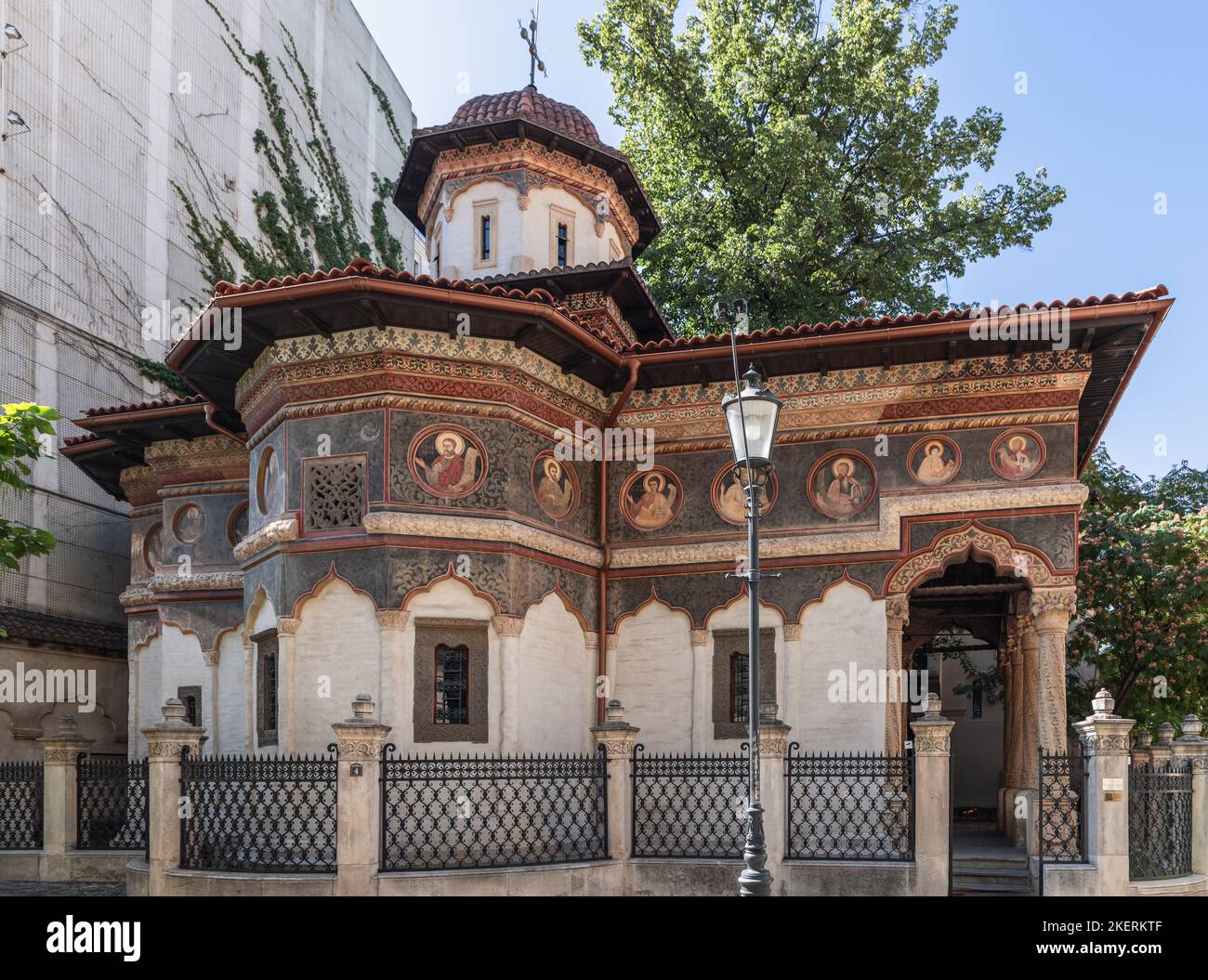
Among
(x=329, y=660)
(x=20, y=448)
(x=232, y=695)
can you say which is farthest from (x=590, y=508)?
(x=20, y=448)

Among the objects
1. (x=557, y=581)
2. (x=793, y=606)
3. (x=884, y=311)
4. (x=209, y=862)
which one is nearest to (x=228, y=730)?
(x=209, y=862)

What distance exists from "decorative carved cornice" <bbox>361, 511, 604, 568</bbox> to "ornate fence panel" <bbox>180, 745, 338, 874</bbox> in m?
2.21

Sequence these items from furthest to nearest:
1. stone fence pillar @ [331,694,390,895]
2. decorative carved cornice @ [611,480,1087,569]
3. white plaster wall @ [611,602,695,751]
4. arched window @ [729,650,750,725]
A: white plaster wall @ [611,602,695,751], arched window @ [729,650,750,725], decorative carved cornice @ [611,480,1087,569], stone fence pillar @ [331,694,390,895]

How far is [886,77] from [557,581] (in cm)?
1474

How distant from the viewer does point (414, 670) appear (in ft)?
36.4

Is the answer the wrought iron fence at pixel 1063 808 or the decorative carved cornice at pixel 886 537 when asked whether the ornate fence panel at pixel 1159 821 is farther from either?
the decorative carved cornice at pixel 886 537

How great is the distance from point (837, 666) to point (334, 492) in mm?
5564

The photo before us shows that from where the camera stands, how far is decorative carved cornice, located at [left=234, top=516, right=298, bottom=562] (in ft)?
37.3

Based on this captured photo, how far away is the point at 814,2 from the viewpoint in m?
23.2

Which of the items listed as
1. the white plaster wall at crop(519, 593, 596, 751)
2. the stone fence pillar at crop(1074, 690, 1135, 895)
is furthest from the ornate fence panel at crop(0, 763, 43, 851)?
the stone fence pillar at crop(1074, 690, 1135, 895)

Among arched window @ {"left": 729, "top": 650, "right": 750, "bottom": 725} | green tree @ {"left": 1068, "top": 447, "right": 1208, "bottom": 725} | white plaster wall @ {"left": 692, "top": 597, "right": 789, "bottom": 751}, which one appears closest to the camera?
white plaster wall @ {"left": 692, "top": 597, "right": 789, "bottom": 751}

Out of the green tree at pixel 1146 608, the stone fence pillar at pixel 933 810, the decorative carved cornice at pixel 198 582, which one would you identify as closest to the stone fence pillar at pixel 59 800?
the decorative carved cornice at pixel 198 582

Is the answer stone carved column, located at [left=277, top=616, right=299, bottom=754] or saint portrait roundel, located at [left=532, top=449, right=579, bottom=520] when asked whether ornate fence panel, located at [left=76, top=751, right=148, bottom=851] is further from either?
saint portrait roundel, located at [left=532, top=449, right=579, bottom=520]

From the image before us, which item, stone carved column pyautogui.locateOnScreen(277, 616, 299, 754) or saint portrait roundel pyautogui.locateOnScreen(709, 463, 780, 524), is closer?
stone carved column pyautogui.locateOnScreen(277, 616, 299, 754)
